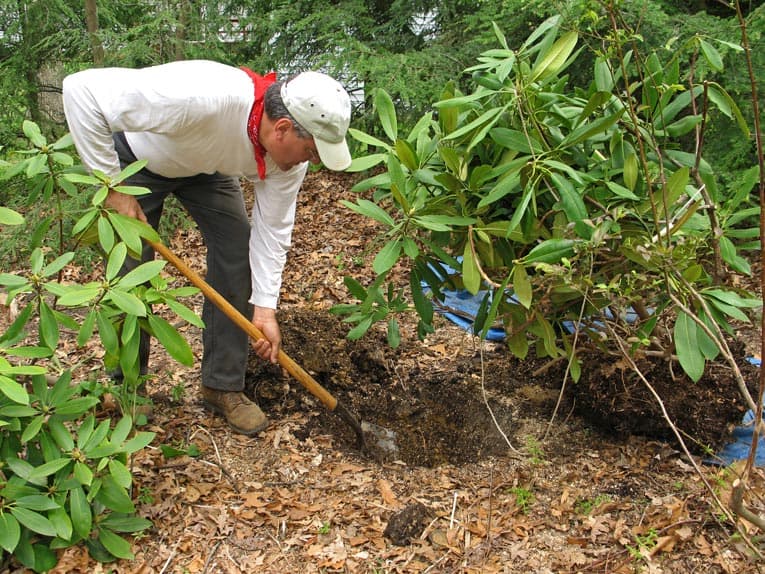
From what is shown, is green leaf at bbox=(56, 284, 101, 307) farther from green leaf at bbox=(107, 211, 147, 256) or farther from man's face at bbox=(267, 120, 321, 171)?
man's face at bbox=(267, 120, 321, 171)

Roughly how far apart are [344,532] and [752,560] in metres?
1.43

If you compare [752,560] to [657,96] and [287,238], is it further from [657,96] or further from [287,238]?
[287,238]

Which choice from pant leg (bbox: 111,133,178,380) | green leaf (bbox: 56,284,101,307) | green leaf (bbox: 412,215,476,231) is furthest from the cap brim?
green leaf (bbox: 56,284,101,307)

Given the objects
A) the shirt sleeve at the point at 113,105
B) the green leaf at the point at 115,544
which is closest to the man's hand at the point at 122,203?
the shirt sleeve at the point at 113,105

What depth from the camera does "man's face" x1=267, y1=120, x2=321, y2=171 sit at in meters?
2.60

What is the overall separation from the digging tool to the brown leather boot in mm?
293

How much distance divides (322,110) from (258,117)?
34 cm

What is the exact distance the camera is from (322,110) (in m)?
2.47

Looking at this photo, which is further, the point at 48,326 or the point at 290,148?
the point at 290,148

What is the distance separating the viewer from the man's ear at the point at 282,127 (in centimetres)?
257

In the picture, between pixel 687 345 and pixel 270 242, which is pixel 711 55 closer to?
pixel 687 345

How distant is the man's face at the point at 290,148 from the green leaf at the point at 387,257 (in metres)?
0.45

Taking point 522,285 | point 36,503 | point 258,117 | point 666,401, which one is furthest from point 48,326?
point 666,401

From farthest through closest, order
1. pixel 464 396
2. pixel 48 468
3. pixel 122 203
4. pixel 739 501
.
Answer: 1. pixel 464 396
2. pixel 122 203
3. pixel 48 468
4. pixel 739 501
